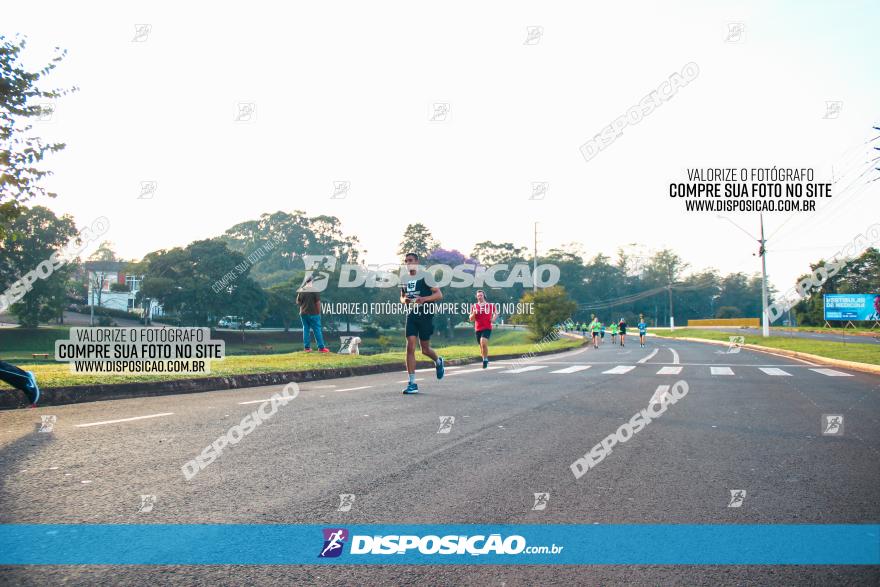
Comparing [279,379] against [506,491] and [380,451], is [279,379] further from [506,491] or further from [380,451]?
[506,491]

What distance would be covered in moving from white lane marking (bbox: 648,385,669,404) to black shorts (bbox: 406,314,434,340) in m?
3.83

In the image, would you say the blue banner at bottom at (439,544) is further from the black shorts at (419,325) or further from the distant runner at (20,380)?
the black shorts at (419,325)

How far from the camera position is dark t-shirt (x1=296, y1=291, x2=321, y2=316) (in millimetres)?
16391

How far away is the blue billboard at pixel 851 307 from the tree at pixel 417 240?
2034 inches

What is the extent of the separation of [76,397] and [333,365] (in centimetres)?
637

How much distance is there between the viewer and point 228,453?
5516 mm

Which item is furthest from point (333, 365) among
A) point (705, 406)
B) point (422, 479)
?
point (422, 479)

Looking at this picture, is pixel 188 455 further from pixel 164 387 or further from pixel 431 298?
pixel 431 298

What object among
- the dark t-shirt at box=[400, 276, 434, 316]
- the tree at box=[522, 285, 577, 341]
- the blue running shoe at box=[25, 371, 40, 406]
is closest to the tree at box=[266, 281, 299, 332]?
the tree at box=[522, 285, 577, 341]

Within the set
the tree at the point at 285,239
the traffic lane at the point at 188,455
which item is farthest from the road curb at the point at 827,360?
the tree at the point at 285,239

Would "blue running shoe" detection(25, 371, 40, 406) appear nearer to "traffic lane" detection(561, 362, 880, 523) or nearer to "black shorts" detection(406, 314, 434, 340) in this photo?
"black shorts" detection(406, 314, 434, 340)

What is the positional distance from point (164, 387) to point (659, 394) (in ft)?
27.7

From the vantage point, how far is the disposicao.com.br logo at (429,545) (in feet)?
10.9

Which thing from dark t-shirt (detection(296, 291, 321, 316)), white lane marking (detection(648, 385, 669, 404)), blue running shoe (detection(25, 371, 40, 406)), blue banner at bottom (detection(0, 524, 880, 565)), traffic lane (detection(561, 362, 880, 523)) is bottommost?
white lane marking (detection(648, 385, 669, 404))
